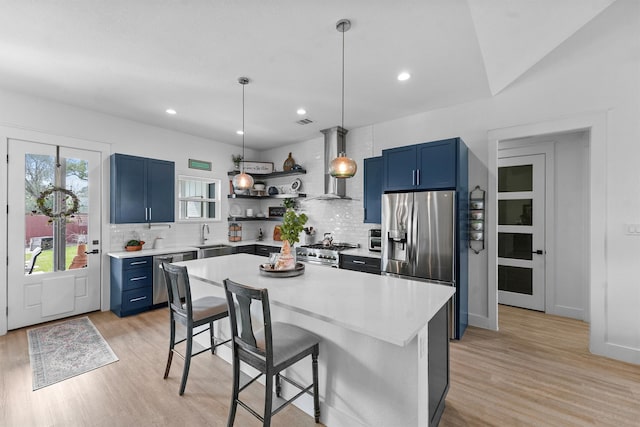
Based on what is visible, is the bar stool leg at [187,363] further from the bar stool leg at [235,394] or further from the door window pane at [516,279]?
the door window pane at [516,279]

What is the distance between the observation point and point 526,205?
4.30m

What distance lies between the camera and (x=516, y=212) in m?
4.39

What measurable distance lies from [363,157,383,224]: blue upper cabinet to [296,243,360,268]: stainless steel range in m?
0.67

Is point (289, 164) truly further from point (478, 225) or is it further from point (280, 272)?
point (280, 272)

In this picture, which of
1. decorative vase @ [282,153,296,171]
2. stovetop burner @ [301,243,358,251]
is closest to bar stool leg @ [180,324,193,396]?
stovetop burner @ [301,243,358,251]

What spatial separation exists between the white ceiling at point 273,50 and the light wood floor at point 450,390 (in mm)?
2894

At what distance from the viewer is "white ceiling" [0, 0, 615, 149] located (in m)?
2.09

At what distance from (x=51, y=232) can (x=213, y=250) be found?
2.12 meters

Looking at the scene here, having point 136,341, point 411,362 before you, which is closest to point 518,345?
point 411,362

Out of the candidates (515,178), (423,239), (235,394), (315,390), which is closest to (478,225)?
(423,239)

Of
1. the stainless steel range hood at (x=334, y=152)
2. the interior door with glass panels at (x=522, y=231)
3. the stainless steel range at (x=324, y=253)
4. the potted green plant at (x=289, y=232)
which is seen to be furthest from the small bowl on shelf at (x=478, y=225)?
the potted green plant at (x=289, y=232)

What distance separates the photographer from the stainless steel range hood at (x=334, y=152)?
16.0 feet

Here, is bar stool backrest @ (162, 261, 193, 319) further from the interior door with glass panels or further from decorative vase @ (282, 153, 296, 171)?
the interior door with glass panels

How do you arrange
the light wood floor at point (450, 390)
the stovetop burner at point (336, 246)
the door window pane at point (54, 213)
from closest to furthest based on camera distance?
the light wood floor at point (450, 390) < the door window pane at point (54, 213) < the stovetop burner at point (336, 246)
